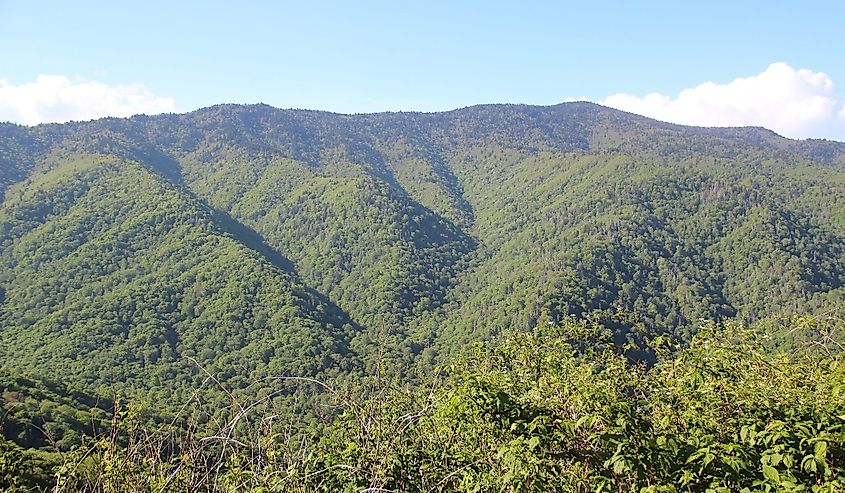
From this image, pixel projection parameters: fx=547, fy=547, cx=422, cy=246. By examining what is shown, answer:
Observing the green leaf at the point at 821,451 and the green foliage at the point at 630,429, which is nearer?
the green leaf at the point at 821,451

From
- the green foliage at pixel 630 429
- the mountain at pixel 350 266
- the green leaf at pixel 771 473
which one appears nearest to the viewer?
the green leaf at pixel 771 473

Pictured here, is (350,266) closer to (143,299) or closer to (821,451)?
(143,299)

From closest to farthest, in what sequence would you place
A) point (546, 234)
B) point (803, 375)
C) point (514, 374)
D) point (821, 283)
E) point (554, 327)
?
1. point (803, 375)
2. point (514, 374)
3. point (554, 327)
4. point (821, 283)
5. point (546, 234)

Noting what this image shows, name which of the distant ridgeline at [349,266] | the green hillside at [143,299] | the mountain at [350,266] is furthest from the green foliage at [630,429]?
the mountain at [350,266]

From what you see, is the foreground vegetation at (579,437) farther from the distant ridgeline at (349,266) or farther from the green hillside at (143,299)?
the green hillside at (143,299)

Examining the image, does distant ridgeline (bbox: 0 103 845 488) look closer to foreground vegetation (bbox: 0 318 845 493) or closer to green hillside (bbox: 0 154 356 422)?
green hillside (bbox: 0 154 356 422)

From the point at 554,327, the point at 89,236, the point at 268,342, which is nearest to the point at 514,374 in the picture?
the point at 554,327

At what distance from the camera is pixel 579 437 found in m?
5.21

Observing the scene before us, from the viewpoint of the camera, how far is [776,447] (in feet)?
13.7

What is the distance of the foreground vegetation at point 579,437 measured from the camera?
4480mm

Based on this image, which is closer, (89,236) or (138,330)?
(138,330)

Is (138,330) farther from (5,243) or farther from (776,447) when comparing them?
(776,447)

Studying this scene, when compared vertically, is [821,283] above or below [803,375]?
below

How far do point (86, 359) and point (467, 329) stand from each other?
68374 mm
